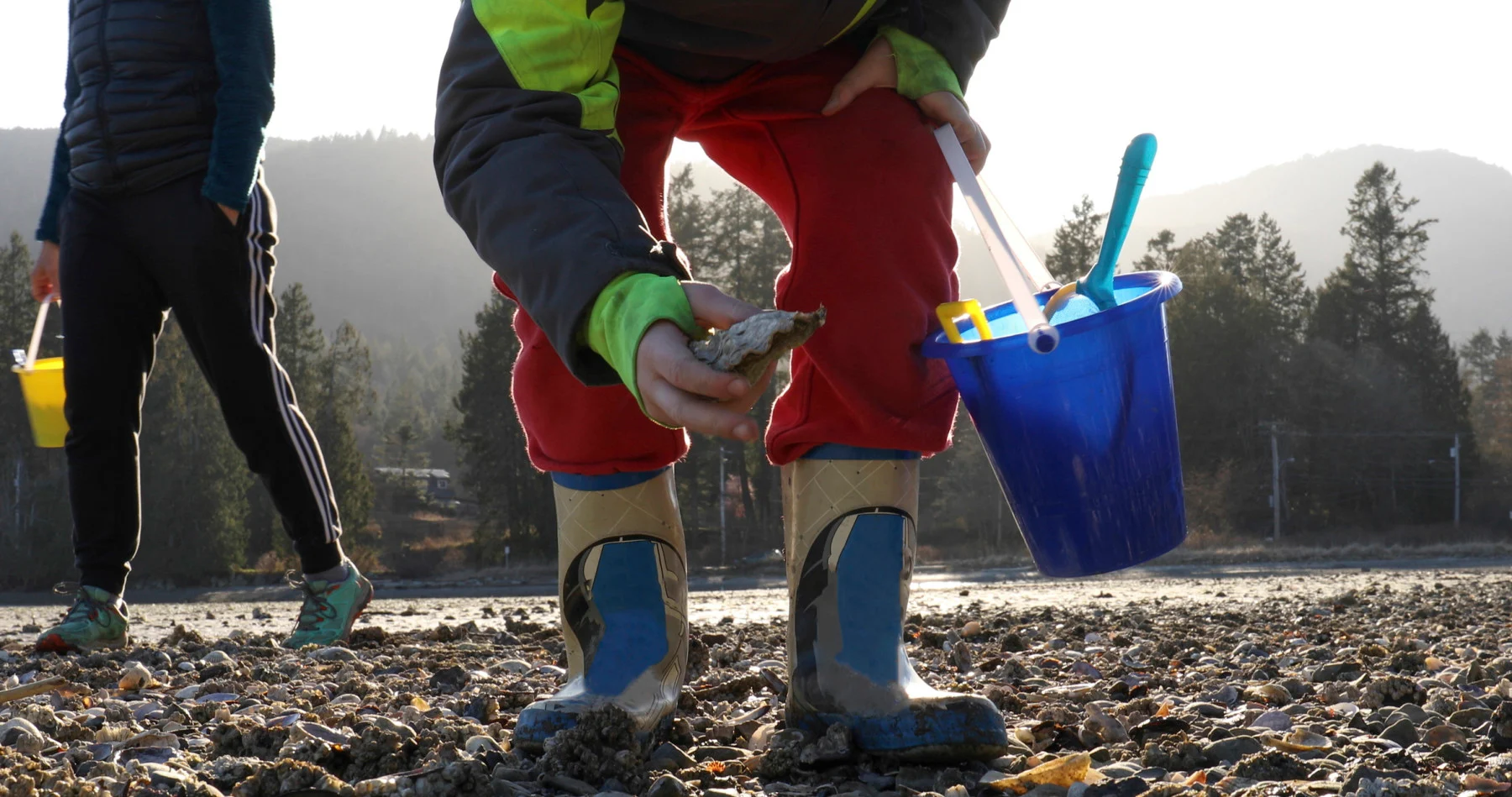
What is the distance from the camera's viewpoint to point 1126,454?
1620mm

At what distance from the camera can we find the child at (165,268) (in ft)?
10.3

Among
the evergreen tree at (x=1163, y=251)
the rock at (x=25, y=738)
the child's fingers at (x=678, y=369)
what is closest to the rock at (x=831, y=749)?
the child's fingers at (x=678, y=369)

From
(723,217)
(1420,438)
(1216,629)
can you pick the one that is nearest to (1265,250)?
(1420,438)

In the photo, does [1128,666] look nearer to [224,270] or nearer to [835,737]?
[835,737]

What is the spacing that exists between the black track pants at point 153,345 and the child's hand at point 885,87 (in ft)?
6.68

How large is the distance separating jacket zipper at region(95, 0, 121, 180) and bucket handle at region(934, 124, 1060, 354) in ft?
7.80

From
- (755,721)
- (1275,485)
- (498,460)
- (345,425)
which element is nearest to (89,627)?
(755,721)

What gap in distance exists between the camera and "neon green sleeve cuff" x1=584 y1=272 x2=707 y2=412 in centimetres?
111

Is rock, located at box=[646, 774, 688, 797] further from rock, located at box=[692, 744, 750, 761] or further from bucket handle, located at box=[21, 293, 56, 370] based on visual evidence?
bucket handle, located at box=[21, 293, 56, 370]

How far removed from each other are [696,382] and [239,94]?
266 cm

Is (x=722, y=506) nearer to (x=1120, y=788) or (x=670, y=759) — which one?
(x=670, y=759)

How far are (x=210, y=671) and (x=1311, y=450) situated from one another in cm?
4466

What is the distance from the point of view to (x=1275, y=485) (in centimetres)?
3803

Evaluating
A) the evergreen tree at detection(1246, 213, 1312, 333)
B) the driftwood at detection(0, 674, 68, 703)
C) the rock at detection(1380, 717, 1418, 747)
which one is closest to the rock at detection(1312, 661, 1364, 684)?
the rock at detection(1380, 717, 1418, 747)
